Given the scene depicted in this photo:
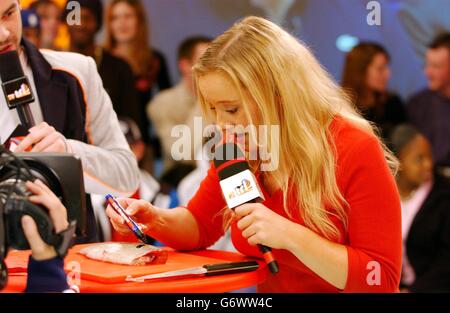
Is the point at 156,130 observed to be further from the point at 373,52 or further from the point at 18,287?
the point at 18,287

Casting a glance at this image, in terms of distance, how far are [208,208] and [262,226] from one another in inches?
15.2

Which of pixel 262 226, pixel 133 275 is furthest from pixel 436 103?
pixel 133 275

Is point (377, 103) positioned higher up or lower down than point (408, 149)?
higher up

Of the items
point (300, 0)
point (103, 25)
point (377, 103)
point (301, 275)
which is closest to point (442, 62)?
point (377, 103)

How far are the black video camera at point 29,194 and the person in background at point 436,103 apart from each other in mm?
2346

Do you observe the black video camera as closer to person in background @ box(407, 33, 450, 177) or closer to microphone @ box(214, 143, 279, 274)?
microphone @ box(214, 143, 279, 274)

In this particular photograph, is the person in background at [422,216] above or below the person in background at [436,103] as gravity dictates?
below

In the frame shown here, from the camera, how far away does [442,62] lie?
3.65 m

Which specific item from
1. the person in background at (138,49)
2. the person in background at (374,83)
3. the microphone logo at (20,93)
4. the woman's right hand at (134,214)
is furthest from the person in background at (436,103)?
the microphone logo at (20,93)

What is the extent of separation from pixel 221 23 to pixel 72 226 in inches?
77.0

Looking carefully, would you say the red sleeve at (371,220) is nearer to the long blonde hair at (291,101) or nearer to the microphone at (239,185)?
the long blonde hair at (291,101)

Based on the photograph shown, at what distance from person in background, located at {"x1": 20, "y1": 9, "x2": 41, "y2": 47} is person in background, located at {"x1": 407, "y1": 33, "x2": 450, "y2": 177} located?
1.85 meters

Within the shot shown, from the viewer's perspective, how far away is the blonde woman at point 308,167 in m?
1.72

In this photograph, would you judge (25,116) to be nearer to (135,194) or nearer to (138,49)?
(135,194)
